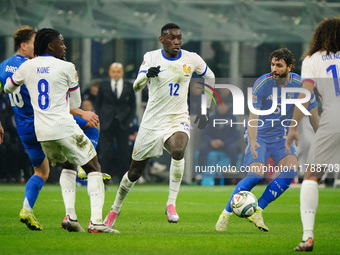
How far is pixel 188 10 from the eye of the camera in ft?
67.0

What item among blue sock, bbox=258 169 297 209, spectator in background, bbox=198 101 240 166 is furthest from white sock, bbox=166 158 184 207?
spectator in background, bbox=198 101 240 166

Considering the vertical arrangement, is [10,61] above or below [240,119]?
above

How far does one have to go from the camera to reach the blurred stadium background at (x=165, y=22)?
19.8m

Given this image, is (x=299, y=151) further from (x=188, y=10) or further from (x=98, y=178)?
(x=98, y=178)

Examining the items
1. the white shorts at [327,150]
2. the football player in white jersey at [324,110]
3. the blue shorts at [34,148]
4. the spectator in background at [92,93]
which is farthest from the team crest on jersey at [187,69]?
the spectator in background at [92,93]

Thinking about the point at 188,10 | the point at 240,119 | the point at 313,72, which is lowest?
the point at 240,119

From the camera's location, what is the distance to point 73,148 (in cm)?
873

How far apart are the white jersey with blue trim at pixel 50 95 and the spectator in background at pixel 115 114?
807 centimetres

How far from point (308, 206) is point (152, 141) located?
2871 mm

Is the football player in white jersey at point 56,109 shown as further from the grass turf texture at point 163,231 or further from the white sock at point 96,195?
the grass turf texture at point 163,231

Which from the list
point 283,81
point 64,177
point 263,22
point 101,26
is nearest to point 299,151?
point 263,22

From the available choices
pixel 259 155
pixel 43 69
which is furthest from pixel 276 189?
pixel 43 69

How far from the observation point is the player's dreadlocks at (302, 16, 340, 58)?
772 cm

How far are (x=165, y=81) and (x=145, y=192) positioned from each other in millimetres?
7494
